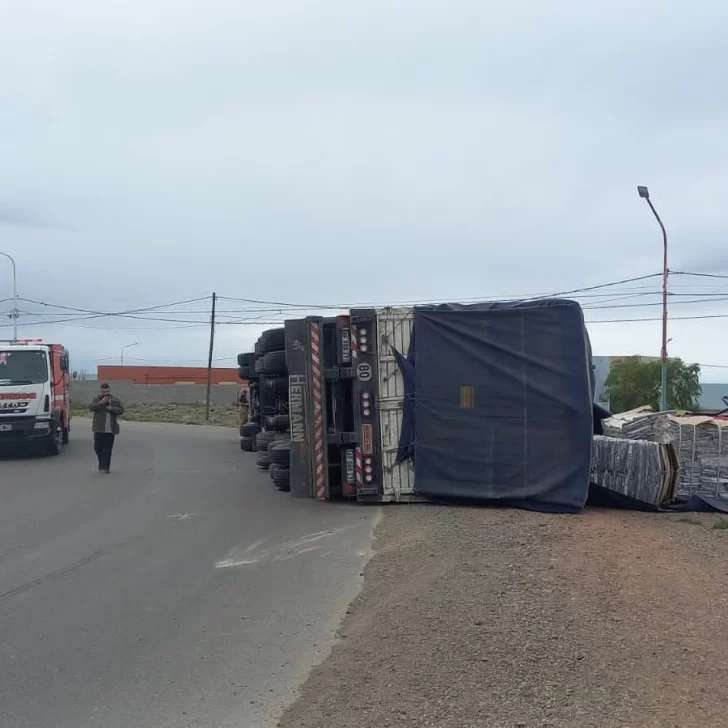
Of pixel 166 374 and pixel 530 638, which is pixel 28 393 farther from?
pixel 166 374

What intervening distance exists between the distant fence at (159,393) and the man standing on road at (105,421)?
46547mm

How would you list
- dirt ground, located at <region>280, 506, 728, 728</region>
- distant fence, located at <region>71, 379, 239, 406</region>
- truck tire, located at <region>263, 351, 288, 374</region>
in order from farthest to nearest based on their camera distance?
distant fence, located at <region>71, 379, 239, 406</region> < truck tire, located at <region>263, 351, 288, 374</region> < dirt ground, located at <region>280, 506, 728, 728</region>

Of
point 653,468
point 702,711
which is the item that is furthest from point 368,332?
point 702,711

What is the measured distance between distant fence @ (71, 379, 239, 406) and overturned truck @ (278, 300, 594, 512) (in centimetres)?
5196

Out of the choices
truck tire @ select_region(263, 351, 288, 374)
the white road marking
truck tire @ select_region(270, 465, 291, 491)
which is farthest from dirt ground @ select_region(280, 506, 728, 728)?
truck tire @ select_region(263, 351, 288, 374)

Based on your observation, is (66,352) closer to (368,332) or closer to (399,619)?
(368,332)

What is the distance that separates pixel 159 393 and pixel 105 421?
48710 millimetres

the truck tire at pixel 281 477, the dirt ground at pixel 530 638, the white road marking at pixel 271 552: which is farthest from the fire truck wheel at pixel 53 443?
the dirt ground at pixel 530 638

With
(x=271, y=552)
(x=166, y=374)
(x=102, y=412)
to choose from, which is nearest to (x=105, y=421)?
(x=102, y=412)

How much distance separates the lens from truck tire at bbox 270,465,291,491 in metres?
14.4

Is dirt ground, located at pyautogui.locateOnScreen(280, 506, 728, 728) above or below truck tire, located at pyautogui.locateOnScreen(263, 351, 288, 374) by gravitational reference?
below

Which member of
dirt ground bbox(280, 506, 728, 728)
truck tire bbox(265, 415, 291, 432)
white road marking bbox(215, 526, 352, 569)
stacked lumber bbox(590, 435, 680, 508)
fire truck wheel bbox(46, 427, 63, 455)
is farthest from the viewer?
fire truck wheel bbox(46, 427, 63, 455)

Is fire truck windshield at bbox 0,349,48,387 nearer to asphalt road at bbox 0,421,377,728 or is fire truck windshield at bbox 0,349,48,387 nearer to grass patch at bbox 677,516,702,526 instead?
asphalt road at bbox 0,421,377,728

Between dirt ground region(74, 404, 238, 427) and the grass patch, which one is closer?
the grass patch
